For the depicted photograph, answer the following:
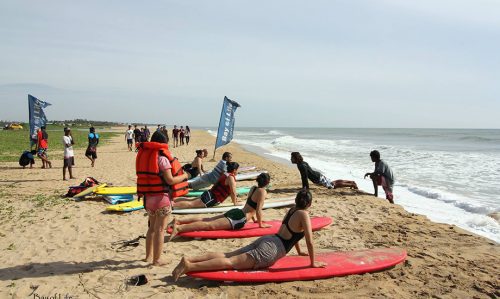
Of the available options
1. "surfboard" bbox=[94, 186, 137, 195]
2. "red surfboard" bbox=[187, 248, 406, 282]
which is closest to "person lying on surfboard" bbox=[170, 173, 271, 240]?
"red surfboard" bbox=[187, 248, 406, 282]

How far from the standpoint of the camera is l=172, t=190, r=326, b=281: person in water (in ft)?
A: 14.1

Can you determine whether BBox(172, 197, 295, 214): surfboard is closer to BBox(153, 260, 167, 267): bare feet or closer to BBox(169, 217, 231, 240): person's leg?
BBox(169, 217, 231, 240): person's leg

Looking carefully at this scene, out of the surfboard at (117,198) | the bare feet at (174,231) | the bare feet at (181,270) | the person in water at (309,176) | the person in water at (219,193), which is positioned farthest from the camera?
the person in water at (309,176)

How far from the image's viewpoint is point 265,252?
4.44 metres

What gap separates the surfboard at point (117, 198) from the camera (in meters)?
8.39

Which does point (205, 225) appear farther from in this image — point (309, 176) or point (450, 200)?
point (450, 200)

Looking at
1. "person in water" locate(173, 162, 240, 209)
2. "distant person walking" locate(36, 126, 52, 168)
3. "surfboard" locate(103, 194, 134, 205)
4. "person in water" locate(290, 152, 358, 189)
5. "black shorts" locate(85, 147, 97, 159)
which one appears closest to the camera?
"person in water" locate(173, 162, 240, 209)

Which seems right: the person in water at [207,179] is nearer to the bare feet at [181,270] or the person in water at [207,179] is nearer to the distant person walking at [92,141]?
the bare feet at [181,270]

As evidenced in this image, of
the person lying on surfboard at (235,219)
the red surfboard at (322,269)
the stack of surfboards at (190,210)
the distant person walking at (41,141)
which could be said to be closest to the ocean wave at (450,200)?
the stack of surfboards at (190,210)

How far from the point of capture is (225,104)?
15.8 meters

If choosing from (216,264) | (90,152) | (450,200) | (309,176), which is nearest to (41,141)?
(90,152)

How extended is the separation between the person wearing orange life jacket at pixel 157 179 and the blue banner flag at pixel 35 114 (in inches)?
400

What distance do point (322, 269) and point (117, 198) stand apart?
18.0ft

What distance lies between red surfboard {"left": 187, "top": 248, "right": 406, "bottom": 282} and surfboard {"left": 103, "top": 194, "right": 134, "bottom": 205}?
15.5 ft
